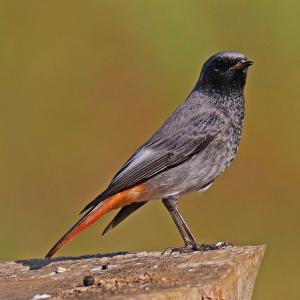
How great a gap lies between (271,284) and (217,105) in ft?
7.83

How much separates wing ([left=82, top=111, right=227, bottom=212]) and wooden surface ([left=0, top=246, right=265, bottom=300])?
2.74 feet

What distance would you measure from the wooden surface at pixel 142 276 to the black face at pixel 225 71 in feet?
5.77

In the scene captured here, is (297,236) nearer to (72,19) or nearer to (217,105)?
(217,105)

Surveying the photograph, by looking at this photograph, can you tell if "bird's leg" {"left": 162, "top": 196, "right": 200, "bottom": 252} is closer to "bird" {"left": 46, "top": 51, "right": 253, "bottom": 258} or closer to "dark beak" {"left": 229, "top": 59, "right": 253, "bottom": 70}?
"bird" {"left": 46, "top": 51, "right": 253, "bottom": 258}

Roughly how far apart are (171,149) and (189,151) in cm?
13

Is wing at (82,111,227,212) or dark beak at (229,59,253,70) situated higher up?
dark beak at (229,59,253,70)

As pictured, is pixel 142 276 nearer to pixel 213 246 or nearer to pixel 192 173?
pixel 213 246

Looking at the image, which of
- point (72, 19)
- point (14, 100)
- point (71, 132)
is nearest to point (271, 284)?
point (71, 132)

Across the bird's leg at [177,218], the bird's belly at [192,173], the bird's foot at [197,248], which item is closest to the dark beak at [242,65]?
the bird's belly at [192,173]

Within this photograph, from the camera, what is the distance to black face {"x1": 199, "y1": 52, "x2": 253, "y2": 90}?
314 inches

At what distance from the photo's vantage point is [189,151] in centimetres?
773

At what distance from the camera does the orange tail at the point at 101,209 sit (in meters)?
7.07

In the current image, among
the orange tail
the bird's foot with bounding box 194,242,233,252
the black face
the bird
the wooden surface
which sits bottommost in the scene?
the bird's foot with bounding box 194,242,233,252

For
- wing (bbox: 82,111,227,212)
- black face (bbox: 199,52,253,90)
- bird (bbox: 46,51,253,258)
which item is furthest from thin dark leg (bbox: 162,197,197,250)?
black face (bbox: 199,52,253,90)
